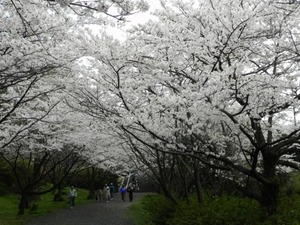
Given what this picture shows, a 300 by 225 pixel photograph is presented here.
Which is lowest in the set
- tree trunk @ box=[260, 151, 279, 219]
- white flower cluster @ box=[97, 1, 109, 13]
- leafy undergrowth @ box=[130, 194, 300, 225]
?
leafy undergrowth @ box=[130, 194, 300, 225]

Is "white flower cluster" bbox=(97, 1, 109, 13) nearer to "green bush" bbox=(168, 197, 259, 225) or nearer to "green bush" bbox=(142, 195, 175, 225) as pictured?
"green bush" bbox=(168, 197, 259, 225)

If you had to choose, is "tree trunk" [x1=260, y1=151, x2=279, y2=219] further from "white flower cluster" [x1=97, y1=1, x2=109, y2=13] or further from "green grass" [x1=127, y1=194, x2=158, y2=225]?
"green grass" [x1=127, y1=194, x2=158, y2=225]

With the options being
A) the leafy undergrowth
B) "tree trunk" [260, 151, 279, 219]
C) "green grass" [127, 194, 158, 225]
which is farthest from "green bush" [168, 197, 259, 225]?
"green grass" [127, 194, 158, 225]

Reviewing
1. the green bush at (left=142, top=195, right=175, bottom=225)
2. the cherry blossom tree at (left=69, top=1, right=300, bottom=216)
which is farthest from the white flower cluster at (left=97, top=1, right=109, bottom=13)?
the green bush at (left=142, top=195, right=175, bottom=225)

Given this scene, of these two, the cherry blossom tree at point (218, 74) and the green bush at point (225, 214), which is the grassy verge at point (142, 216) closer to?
the green bush at point (225, 214)

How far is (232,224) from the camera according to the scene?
665cm

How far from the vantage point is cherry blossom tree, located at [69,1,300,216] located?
6.38m

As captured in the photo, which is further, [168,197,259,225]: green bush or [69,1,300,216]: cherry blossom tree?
[168,197,259,225]: green bush

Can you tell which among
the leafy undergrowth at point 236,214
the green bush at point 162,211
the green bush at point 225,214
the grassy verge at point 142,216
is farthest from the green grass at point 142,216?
the green bush at point 225,214

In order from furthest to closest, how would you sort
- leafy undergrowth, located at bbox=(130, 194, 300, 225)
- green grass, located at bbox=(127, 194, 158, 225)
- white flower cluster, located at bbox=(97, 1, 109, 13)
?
green grass, located at bbox=(127, 194, 158, 225) < leafy undergrowth, located at bbox=(130, 194, 300, 225) < white flower cluster, located at bbox=(97, 1, 109, 13)

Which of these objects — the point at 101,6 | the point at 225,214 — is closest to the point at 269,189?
the point at 225,214

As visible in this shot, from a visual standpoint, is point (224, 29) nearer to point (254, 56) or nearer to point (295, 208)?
point (254, 56)

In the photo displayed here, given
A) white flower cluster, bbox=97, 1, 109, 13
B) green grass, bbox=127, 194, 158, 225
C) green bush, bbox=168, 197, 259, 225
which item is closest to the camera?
white flower cluster, bbox=97, 1, 109, 13

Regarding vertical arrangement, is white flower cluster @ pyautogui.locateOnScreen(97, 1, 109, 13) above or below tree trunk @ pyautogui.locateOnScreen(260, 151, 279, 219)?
above
